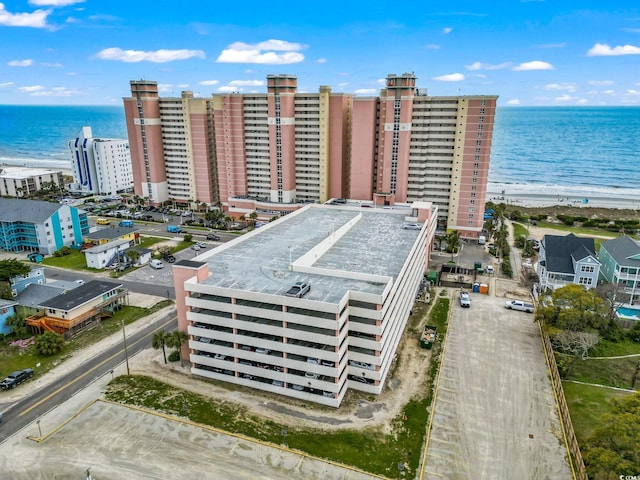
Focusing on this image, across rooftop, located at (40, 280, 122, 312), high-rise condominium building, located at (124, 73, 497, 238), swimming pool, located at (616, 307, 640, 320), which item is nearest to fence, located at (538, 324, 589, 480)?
swimming pool, located at (616, 307, 640, 320)

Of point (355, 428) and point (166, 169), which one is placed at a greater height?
point (166, 169)

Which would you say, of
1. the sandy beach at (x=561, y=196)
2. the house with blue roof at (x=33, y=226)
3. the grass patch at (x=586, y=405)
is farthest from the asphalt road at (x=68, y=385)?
the sandy beach at (x=561, y=196)

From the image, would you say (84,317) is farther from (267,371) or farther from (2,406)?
(267,371)

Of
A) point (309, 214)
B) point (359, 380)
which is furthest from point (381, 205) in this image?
point (359, 380)

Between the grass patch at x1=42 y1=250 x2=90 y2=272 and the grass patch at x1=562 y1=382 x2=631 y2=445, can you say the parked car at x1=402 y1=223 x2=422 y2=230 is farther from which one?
the grass patch at x1=42 y1=250 x2=90 y2=272

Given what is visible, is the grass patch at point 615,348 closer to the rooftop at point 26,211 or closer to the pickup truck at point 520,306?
the pickup truck at point 520,306

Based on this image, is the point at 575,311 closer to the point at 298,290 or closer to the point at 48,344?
the point at 298,290
